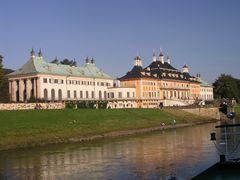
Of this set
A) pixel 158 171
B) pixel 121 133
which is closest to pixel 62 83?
pixel 121 133

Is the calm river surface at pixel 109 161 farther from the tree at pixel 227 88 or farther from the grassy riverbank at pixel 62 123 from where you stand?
the tree at pixel 227 88

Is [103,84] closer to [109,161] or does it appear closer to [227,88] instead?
[227,88]

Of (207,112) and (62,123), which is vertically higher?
(207,112)

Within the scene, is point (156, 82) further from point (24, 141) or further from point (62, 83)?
point (24, 141)

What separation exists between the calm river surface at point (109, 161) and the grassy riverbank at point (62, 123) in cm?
570

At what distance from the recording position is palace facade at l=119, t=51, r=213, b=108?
115812 millimetres

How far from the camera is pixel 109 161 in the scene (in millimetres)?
31797

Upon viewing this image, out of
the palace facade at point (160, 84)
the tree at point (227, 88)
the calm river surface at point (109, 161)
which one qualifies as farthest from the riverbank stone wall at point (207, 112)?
the calm river surface at point (109, 161)

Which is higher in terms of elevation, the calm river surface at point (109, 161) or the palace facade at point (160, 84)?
the palace facade at point (160, 84)

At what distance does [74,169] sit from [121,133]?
98.4 ft

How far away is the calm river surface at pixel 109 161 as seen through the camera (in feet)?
86.1

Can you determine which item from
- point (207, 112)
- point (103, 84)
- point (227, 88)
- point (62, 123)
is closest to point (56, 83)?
point (103, 84)

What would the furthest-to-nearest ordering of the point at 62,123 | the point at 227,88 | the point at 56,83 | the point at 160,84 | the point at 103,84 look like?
the point at 227,88, the point at 160,84, the point at 103,84, the point at 56,83, the point at 62,123

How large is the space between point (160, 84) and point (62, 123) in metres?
69.0
